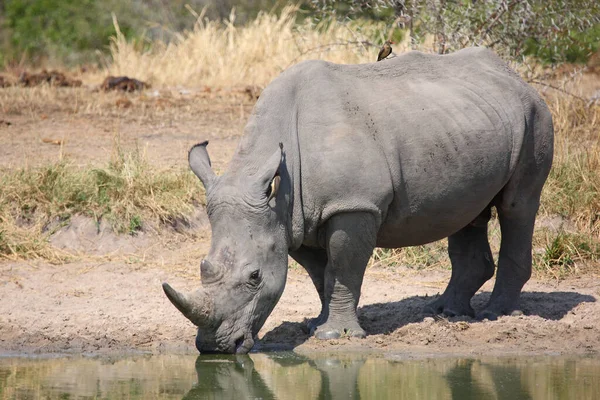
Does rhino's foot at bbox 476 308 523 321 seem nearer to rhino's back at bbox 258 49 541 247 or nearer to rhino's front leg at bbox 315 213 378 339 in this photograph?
rhino's back at bbox 258 49 541 247

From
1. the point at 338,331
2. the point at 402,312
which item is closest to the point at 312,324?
the point at 338,331

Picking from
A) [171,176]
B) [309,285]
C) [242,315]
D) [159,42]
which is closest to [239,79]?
[159,42]

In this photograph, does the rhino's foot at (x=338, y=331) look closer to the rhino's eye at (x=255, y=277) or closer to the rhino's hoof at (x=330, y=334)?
the rhino's hoof at (x=330, y=334)

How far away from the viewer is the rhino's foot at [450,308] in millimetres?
7660

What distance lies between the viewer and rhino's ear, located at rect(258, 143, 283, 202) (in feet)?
20.9

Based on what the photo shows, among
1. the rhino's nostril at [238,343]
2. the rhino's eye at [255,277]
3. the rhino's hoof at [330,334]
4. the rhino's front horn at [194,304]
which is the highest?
the rhino's eye at [255,277]

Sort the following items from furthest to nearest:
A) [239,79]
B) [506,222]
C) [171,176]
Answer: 1. [239,79]
2. [171,176]
3. [506,222]

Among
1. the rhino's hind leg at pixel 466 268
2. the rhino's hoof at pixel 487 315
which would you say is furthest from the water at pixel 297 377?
the rhino's hind leg at pixel 466 268

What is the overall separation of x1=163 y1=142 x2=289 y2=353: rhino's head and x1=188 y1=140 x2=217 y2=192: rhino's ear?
2.9 inches

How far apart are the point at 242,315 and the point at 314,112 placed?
53.5 inches

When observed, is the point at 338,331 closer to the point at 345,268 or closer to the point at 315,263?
the point at 345,268

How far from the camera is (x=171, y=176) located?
9.91 metres

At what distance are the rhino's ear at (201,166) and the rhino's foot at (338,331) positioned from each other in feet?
4.05

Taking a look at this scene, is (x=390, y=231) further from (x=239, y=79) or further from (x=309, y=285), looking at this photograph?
(x=239, y=79)
